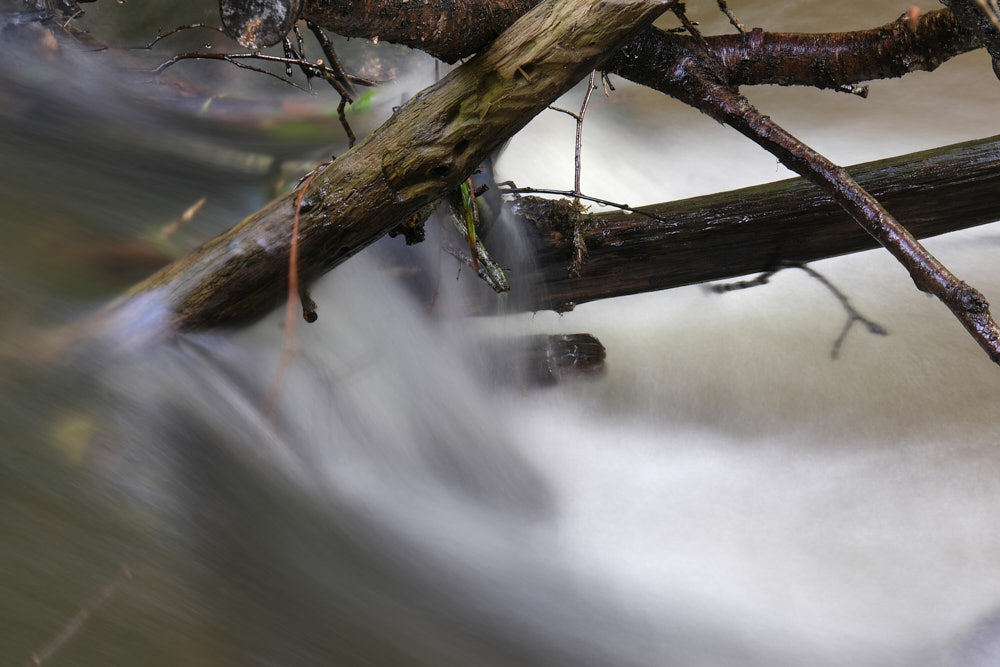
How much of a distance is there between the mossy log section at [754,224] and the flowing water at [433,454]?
275 millimetres

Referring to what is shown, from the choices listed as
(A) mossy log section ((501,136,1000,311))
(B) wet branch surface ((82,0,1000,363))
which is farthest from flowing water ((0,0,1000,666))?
(A) mossy log section ((501,136,1000,311))

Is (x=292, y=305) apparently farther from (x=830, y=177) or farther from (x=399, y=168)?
(x=830, y=177)

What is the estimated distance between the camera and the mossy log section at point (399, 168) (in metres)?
1.10

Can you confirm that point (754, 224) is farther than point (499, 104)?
Yes

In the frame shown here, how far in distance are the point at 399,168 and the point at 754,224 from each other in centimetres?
85

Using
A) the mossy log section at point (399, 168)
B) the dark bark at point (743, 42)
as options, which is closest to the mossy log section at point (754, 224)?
the dark bark at point (743, 42)

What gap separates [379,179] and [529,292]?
659 millimetres

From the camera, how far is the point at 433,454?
62.5 inches

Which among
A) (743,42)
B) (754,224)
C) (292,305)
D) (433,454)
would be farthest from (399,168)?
(754,224)

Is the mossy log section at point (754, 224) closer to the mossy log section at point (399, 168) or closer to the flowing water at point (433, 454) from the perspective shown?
the flowing water at point (433, 454)

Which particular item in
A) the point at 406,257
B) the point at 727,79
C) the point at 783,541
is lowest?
the point at 783,541

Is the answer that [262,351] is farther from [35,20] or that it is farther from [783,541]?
[35,20]

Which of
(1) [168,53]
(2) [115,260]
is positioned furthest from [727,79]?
(1) [168,53]

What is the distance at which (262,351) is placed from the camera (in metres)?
1.47
